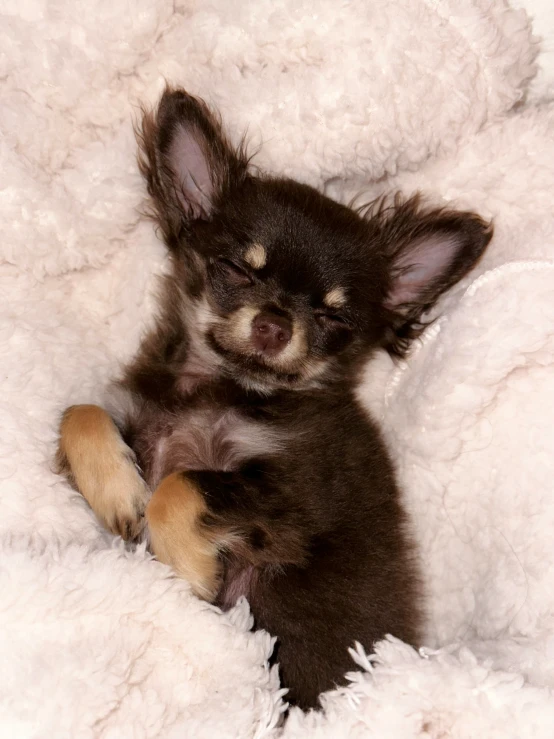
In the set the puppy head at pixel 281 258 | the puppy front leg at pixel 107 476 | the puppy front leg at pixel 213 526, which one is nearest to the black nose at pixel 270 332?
the puppy head at pixel 281 258

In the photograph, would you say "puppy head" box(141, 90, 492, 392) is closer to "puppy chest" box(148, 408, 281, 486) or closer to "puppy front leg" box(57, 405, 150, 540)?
"puppy chest" box(148, 408, 281, 486)

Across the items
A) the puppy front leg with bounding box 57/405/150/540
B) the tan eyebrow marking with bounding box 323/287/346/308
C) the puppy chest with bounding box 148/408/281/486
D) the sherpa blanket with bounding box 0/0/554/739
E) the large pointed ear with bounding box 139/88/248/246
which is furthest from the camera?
the large pointed ear with bounding box 139/88/248/246

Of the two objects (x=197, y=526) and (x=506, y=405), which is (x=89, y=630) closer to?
(x=197, y=526)

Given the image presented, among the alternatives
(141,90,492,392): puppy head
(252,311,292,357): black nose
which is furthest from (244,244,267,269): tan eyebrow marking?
(252,311,292,357): black nose

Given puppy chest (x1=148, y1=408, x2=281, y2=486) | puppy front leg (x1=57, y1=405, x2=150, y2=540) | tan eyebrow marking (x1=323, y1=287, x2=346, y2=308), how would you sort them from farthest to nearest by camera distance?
1. tan eyebrow marking (x1=323, y1=287, x2=346, y2=308)
2. puppy chest (x1=148, y1=408, x2=281, y2=486)
3. puppy front leg (x1=57, y1=405, x2=150, y2=540)

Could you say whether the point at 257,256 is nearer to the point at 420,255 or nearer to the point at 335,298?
the point at 335,298

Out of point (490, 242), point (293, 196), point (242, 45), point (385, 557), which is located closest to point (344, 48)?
point (242, 45)

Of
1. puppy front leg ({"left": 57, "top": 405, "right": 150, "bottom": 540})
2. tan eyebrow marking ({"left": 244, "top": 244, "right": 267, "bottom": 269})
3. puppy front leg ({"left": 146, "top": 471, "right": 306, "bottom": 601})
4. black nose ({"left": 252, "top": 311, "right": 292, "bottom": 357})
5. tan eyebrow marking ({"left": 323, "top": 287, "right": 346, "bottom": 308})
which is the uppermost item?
tan eyebrow marking ({"left": 323, "top": 287, "right": 346, "bottom": 308})

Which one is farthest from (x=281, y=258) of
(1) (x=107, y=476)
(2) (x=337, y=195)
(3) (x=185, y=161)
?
(1) (x=107, y=476)

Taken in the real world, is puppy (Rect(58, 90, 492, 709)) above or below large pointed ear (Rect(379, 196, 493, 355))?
below
